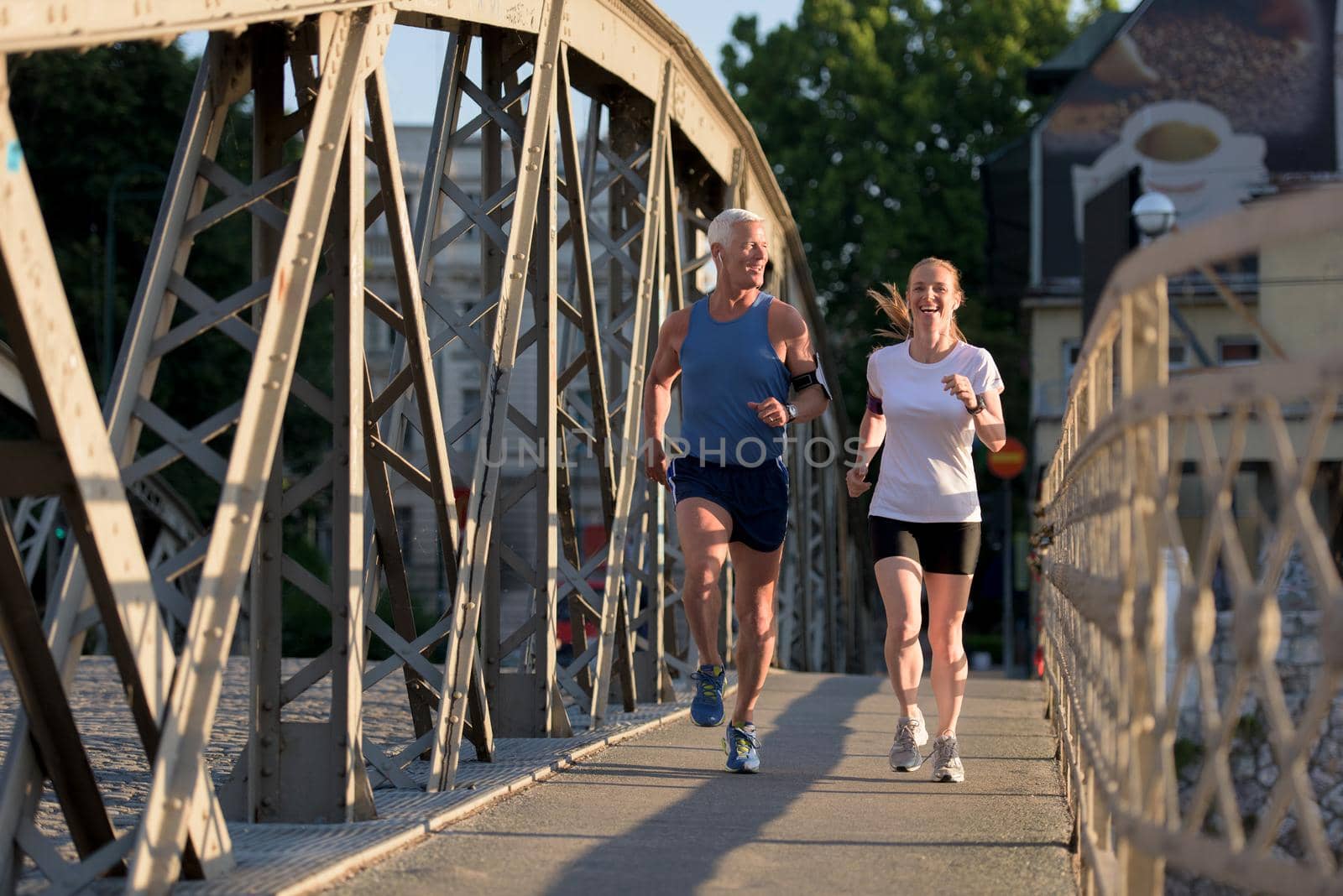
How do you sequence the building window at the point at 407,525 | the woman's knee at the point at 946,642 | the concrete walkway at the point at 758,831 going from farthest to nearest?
the building window at the point at 407,525 < the woman's knee at the point at 946,642 < the concrete walkway at the point at 758,831

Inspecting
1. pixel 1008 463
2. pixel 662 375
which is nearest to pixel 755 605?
pixel 662 375

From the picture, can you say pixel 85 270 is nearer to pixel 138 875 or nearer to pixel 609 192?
pixel 609 192

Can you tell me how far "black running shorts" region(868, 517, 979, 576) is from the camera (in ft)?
23.0

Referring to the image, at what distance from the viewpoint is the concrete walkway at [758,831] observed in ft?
15.2

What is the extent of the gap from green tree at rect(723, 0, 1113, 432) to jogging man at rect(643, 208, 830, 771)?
121 feet

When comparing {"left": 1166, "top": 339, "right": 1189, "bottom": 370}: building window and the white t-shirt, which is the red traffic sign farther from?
{"left": 1166, "top": 339, "right": 1189, "bottom": 370}: building window

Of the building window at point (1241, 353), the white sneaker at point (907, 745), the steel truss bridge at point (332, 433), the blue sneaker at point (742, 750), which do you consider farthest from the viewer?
the white sneaker at point (907, 745)

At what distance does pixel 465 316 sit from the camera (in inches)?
286

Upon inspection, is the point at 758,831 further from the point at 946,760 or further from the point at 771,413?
the point at 771,413

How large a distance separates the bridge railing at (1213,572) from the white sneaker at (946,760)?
8.06 feet

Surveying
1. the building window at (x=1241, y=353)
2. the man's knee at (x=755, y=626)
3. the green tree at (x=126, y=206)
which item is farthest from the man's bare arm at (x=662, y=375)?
the green tree at (x=126, y=206)

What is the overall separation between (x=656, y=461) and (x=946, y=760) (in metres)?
1.50

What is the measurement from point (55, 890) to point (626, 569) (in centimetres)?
535

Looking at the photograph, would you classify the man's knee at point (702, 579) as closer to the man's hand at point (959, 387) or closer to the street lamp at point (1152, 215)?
the man's hand at point (959, 387)
